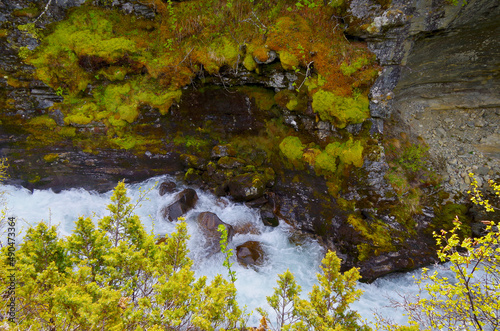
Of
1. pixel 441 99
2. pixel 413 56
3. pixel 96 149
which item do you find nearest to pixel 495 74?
pixel 441 99

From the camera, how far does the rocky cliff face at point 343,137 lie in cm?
898

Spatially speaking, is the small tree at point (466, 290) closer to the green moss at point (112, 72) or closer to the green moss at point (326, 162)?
the green moss at point (326, 162)

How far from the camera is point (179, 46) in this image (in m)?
11.1

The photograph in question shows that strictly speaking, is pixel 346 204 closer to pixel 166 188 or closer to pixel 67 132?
pixel 166 188

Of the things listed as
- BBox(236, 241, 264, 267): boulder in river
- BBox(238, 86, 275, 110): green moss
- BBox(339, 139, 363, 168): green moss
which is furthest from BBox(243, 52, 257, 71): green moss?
BBox(236, 241, 264, 267): boulder in river

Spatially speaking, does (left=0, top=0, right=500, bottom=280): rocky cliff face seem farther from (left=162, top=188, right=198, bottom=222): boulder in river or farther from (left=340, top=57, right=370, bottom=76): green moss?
(left=162, top=188, right=198, bottom=222): boulder in river

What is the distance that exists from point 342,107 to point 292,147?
9.03ft

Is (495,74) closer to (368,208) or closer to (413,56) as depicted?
(413,56)

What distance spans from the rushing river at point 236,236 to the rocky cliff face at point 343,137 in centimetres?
55

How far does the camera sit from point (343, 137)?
9.76m

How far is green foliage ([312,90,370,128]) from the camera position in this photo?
9.20 m

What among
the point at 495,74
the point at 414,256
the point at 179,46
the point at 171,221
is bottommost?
the point at 414,256

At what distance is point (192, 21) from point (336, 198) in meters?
10.6

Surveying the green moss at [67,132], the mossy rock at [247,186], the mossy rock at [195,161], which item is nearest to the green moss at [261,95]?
the mossy rock at [247,186]
